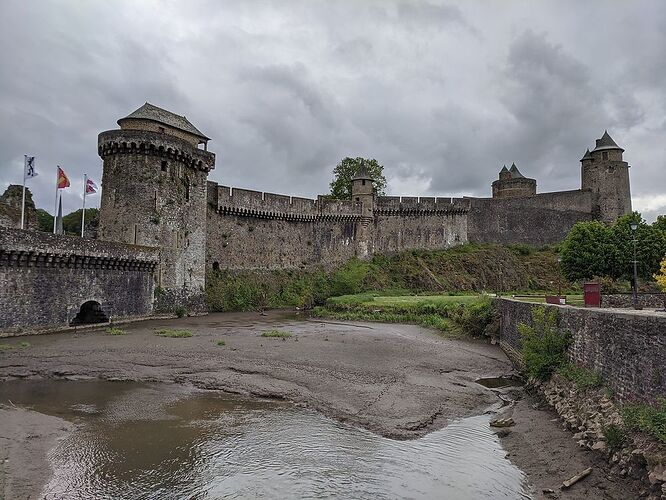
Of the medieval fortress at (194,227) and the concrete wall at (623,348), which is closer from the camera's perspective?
the concrete wall at (623,348)

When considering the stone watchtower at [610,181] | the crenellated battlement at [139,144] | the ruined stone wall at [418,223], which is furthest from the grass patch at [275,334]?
the stone watchtower at [610,181]

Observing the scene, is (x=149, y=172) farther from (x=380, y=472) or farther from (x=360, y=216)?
(x=380, y=472)

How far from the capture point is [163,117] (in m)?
33.5

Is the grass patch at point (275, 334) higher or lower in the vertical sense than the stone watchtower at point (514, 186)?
lower

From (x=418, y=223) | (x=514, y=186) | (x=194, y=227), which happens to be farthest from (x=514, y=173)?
(x=194, y=227)

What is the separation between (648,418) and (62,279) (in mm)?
22929

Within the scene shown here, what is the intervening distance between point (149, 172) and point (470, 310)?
20.1 metres

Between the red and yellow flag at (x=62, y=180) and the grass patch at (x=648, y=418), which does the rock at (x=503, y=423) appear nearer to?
the grass patch at (x=648, y=418)

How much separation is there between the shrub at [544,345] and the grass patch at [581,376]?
2.11 ft

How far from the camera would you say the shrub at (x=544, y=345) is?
518 inches

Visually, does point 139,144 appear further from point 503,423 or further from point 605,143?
point 605,143

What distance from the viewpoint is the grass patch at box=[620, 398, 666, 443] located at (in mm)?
7203

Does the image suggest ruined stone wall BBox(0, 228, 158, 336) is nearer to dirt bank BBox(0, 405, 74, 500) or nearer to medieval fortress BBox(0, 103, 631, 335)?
medieval fortress BBox(0, 103, 631, 335)

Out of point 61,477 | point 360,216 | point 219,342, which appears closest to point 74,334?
point 219,342
